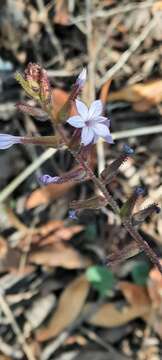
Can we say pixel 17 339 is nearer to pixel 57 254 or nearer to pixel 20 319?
pixel 20 319

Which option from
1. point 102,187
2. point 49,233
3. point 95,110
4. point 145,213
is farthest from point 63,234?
point 95,110

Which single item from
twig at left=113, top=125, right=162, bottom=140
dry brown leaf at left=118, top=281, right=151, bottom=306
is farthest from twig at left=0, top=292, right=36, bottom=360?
twig at left=113, top=125, right=162, bottom=140

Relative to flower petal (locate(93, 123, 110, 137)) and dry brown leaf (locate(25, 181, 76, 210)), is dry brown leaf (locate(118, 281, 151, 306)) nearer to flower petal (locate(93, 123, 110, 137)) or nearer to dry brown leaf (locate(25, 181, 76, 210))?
dry brown leaf (locate(25, 181, 76, 210))

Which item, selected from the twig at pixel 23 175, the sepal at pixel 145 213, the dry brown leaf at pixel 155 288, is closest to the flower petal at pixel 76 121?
the sepal at pixel 145 213

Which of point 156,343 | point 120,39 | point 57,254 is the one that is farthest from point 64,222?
point 120,39

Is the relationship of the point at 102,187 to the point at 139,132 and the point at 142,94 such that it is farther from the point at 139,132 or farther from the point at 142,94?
the point at 142,94
